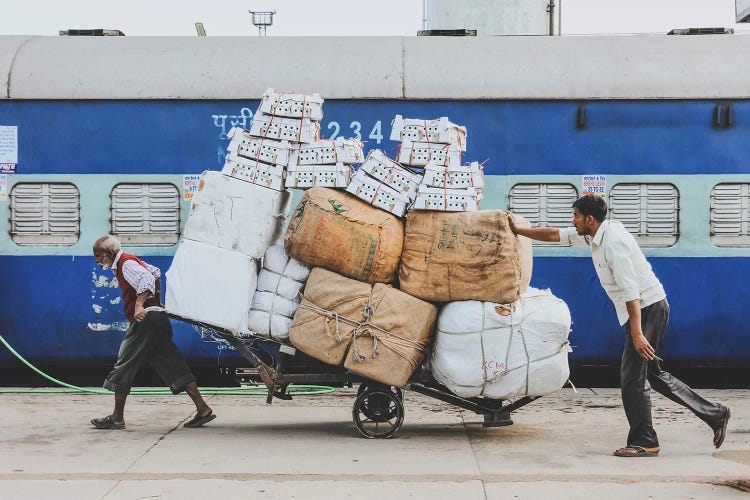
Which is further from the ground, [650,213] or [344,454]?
[650,213]

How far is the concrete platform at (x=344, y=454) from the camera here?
20.6 ft

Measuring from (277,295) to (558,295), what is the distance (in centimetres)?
302

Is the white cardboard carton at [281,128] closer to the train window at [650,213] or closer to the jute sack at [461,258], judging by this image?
the jute sack at [461,258]

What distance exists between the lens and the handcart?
25.6 feet

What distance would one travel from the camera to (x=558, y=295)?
388 inches

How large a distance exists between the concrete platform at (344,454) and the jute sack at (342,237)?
121cm

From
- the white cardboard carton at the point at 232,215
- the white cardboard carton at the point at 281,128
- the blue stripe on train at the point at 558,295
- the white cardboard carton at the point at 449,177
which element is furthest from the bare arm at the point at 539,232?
the blue stripe on train at the point at 558,295

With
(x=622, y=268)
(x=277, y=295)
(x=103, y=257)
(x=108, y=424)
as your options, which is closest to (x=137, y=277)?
(x=103, y=257)

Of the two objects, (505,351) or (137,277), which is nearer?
(505,351)

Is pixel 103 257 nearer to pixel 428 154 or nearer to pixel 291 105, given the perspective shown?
pixel 291 105

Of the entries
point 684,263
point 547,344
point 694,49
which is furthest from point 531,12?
point 547,344

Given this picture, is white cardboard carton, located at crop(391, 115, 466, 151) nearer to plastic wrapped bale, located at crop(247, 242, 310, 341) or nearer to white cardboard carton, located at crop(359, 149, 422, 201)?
white cardboard carton, located at crop(359, 149, 422, 201)

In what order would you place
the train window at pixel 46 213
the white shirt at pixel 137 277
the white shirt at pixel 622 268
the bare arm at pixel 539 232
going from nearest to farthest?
the white shirt at pixel 622 268
the bare arm at pixel 539 232
the white shirt at pixel 137 277
the train window at pixel 46 213

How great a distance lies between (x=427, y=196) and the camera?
774 cm
